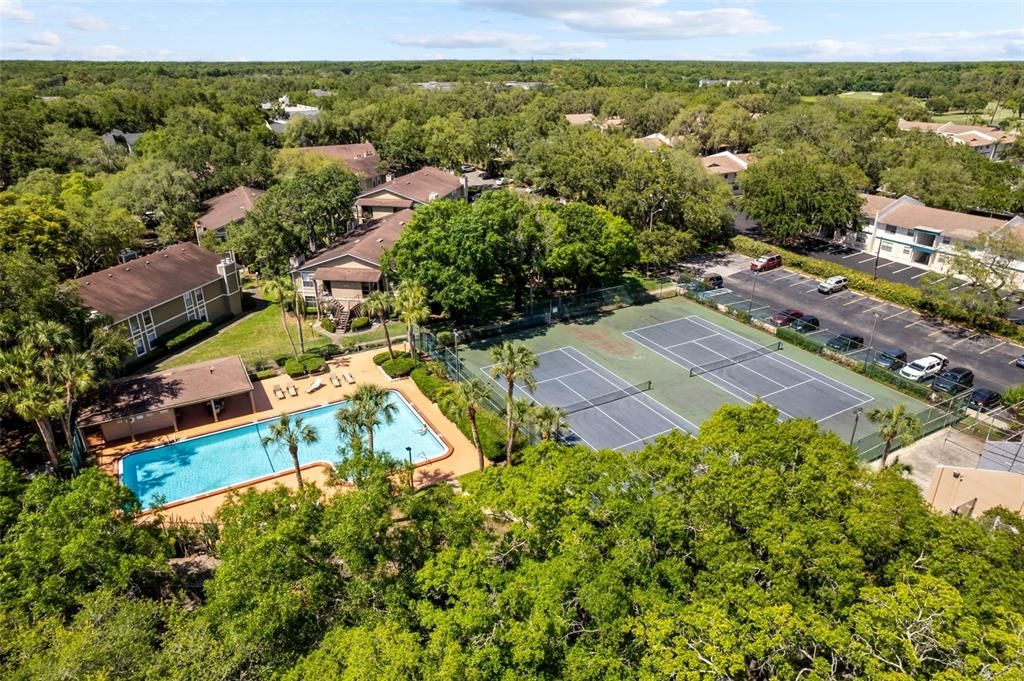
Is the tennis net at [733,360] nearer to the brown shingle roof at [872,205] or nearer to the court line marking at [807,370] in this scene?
the court line marking at [807,370]

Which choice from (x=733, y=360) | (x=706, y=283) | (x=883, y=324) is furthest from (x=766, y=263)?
(x=733, y=360)

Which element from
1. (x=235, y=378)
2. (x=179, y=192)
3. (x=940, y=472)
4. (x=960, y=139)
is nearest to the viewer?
(x=940, y=472)

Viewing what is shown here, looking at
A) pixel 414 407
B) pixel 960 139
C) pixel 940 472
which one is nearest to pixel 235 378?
pixel 414 407

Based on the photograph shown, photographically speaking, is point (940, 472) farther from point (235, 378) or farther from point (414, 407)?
point (235, 378)

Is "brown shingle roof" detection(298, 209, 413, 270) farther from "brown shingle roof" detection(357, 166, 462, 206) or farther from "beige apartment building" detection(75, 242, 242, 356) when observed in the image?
"brown shingle roof" detection(357, 166, 462, 206)

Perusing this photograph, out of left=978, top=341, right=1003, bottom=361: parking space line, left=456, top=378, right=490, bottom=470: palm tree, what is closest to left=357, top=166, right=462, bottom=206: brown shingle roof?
left=456, top=378, right=490, bottom=470: palm tree

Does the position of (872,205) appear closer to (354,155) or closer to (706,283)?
(706,283)

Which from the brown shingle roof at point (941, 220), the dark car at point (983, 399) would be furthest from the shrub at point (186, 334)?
the brown shingle roof at point (941, 220)
